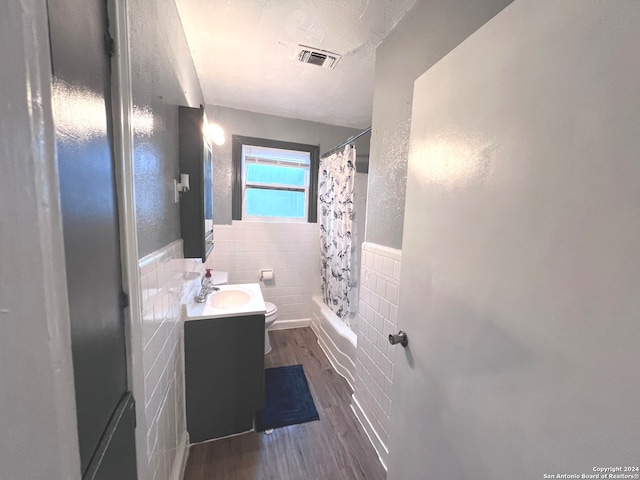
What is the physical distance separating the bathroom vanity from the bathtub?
716mm

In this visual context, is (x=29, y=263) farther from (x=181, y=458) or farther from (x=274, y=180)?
(x=274, y=180)

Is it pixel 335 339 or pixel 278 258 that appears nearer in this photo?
pixel 335 339

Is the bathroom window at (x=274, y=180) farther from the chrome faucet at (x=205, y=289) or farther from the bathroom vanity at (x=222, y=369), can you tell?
the bathroom vanity at (x=222, y=369)

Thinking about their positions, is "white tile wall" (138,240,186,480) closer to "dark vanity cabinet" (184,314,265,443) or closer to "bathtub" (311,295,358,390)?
"dark vanity cabinet" (184,314,265,443)

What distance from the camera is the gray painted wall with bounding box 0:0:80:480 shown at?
25cm

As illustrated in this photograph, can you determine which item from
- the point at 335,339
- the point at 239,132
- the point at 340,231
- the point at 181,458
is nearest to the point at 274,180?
the point at 239,132

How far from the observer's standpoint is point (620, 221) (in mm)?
416

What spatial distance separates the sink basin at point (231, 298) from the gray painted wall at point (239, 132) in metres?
0.93

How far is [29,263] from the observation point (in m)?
0.28

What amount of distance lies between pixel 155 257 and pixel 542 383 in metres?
1.18

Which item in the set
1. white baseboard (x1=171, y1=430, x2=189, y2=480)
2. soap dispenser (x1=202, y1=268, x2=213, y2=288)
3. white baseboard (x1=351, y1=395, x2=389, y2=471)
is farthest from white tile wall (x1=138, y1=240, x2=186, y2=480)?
white baseboard (x1=351, y1=395, x2=389, y2=471)

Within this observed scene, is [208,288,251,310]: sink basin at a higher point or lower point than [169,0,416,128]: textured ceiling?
lower

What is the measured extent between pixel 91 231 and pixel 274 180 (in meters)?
2.27

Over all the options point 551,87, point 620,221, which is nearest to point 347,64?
point 551,87
